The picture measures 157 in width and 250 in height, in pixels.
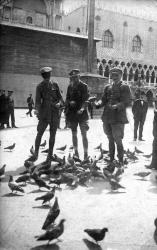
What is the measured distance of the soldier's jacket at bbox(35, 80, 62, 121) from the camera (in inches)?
255

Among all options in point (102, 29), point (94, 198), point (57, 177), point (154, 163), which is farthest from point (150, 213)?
point (102, 29)

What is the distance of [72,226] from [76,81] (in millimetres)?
3935

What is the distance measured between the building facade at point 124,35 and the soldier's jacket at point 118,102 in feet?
Answer: 122

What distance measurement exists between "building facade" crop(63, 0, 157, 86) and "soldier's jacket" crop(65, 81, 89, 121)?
3654 centimetres

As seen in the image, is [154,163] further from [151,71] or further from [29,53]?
[151,71]

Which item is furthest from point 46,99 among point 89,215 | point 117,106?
point 89,215

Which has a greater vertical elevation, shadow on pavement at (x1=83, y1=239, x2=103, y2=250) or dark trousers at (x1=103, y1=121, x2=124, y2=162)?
dark trousers at (x1=103, y1=121, x2=124, y2=162)

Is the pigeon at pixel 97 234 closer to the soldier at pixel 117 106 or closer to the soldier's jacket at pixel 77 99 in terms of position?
the soldier at pixel 117 106

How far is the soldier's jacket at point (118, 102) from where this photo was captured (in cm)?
625

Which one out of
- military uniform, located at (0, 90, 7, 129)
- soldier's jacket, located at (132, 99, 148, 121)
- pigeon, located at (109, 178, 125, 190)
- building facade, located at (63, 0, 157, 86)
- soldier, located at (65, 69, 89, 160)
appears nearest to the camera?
pigeon, located at (109, 178, 125, 190)

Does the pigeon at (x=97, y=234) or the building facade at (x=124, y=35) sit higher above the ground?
the building facade at (x=124, y=35)

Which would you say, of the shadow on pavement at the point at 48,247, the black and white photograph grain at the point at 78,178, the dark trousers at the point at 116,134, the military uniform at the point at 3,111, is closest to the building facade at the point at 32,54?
the military uniform at the point at 3,111

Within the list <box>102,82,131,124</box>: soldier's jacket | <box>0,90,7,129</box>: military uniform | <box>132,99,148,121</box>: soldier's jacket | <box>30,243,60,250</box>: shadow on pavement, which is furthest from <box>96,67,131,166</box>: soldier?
<box>0,90,7,129</box>: military uniform

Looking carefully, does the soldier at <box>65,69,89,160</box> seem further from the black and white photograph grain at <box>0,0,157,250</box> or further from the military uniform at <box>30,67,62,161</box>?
the military uniform at <box>30,67,62,161</box>
